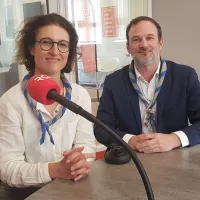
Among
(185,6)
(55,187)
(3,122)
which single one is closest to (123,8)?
(185,6)

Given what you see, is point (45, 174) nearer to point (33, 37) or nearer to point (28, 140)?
point (28, 140)

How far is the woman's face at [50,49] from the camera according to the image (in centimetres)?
132

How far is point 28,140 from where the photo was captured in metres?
1.27

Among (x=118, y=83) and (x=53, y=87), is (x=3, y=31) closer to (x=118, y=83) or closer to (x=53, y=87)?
(x=118, y=83)

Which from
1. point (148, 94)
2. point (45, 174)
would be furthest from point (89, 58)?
point (45, 174)

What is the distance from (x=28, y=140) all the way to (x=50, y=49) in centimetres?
39

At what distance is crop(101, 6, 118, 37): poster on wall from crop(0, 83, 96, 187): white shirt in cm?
215

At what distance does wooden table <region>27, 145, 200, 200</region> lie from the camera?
895mm

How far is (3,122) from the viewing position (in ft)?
4.05

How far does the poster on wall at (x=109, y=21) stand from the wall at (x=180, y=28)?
431 mm

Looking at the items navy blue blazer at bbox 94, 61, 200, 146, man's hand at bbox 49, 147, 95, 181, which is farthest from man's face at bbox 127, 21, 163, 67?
man's hand at bbox 49, 147, 95, 181

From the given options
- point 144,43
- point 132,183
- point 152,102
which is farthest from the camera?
point 144,43

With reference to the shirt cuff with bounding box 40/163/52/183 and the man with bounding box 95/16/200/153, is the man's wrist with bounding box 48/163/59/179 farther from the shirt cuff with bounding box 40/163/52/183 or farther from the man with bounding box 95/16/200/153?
the man with bounding box 95/16/200/153

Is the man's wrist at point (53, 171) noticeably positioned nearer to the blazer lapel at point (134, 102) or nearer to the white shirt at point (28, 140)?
the white shirt at point (28, 140)
